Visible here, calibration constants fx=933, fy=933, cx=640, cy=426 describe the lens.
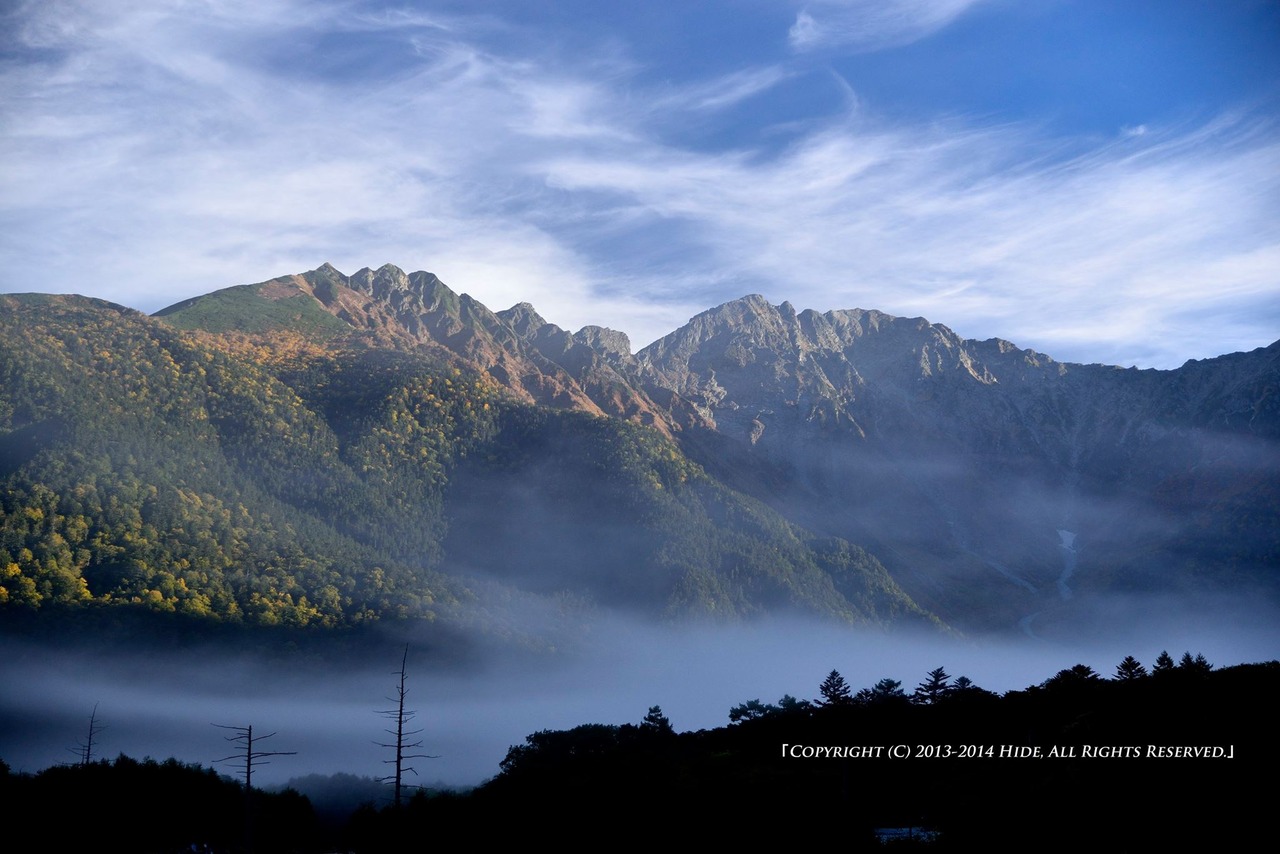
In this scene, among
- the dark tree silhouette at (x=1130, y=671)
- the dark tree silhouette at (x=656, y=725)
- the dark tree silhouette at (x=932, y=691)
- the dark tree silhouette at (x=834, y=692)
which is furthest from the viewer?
the dark tree silhouette at (x=656, y=725)

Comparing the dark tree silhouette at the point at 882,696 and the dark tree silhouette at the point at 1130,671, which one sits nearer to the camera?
the dark tree silhouette at the point at 1130,671

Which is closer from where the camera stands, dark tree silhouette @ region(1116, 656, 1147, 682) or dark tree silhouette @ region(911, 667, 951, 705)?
dark tree silhouette @ region(1116, 656, 1147, 682)

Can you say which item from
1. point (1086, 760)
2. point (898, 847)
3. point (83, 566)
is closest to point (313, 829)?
point (898, 847)

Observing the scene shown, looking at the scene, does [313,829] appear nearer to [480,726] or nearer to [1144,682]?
[1144,682]

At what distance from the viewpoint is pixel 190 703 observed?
582ft

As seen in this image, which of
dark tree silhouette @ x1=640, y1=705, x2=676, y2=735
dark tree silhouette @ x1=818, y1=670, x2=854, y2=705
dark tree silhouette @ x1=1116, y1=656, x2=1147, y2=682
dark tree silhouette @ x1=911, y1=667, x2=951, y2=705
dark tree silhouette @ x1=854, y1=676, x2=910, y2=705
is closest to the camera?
dark tree silhouette @ x1=1116, y1=656, x2=1147, y2=682

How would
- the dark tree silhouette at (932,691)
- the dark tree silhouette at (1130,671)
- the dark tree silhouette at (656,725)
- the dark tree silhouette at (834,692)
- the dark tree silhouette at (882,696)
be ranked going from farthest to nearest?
the dark tree silhouette at (656,725) < the dark tree silhouette at (834,692) < the dark tree silhouette at (932,691) < the dark tree silhouette at (882,696) < the dark tree silhouette at (1130,671)

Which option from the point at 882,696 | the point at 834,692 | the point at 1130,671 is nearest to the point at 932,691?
the point at 882,696

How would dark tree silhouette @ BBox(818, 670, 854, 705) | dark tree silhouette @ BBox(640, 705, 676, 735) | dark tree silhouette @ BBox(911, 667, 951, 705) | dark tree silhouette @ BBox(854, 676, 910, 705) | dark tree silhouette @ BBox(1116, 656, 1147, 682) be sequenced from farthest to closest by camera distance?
dark tree silhouette @ BBox(640, 705, 676, 735)
dark tree silhouette @ BBox(818, 670, 854, 705)
dark tree silhouette @ BBox(911, 667, 951, 705)
dark tree silhouette @ BBox(854, 676, 910, 705)
dark tree silhouette @ BBox(1116, 656, 1147, 682)

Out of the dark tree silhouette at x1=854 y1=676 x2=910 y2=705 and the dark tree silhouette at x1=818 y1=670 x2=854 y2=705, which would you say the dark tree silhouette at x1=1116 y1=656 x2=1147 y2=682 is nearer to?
the dark tree silhouette at x1=854 y1=676 x2=910 y2=705

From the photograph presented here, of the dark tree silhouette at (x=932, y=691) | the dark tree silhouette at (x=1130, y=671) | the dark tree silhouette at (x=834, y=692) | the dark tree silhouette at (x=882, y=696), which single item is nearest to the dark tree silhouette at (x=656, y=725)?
the dark tree silhouette at (x=834, y=692)

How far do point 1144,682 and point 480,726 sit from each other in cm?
14247

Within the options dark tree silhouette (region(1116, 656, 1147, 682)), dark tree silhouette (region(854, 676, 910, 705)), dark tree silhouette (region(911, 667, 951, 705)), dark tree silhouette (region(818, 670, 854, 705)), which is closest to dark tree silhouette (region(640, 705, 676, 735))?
dark tree silhouette (region(818, 670, 854, 705))

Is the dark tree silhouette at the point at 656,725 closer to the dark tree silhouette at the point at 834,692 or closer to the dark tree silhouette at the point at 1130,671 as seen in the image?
the dark tree silhouette at the point at 834,692
